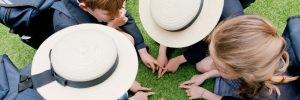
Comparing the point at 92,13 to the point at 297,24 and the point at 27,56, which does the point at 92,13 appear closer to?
the point at 27,56

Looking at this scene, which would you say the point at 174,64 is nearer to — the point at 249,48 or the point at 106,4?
the point at 106,4

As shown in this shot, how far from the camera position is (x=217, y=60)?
1590 mm

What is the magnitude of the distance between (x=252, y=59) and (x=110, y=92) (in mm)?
529

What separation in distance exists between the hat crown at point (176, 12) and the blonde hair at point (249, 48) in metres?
0.21

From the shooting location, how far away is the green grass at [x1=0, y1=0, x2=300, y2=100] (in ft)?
7.18

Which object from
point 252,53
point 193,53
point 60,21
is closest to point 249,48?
point 252,53

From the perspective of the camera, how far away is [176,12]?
1.73m

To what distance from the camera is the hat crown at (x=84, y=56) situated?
1471 mm

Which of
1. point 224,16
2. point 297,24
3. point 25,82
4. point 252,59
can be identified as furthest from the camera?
point 224,16

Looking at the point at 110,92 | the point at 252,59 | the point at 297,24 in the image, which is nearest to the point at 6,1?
the point at 110,92

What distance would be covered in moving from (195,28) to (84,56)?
Answer: 569 millimetres

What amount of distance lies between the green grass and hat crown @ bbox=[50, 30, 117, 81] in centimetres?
71

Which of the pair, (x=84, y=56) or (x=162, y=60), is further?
(x=162, y=60)

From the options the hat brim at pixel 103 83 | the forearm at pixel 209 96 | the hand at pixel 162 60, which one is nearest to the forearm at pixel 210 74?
the forearm at pixel 209 96
